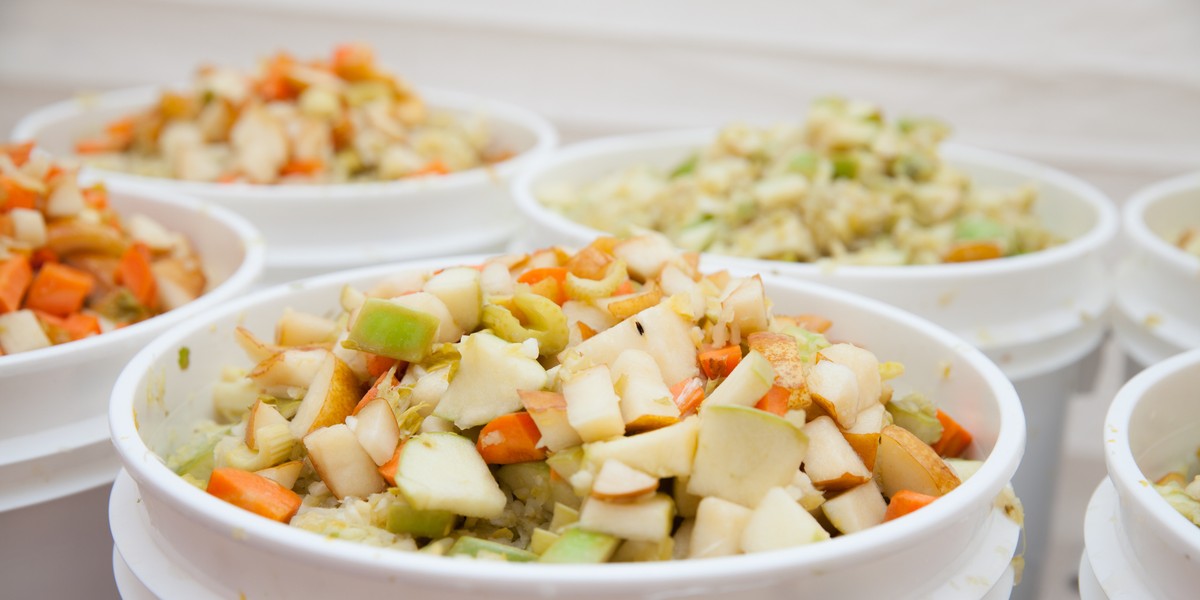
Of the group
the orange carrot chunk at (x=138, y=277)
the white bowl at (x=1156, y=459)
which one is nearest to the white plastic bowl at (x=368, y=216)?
the orange carrot chunk at (x=138, y=277)

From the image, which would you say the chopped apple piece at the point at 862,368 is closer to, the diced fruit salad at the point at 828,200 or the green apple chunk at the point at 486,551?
Result: the green apple chunk at the point at 486,551

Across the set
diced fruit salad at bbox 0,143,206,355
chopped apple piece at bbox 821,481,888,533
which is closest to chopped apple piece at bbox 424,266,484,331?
chopped apple piece at bbox 821,481,888,533

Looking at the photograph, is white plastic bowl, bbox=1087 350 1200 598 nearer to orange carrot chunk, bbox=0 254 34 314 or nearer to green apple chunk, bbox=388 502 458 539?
green apple chunk, bbox=388 502 458 539

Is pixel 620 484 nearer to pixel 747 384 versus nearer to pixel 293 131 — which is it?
pixel 747 384

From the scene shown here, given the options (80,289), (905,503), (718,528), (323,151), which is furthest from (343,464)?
(323,151)

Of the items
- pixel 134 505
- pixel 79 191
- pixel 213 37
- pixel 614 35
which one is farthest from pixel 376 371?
pixel 213 37
